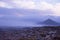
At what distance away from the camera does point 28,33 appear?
619cm

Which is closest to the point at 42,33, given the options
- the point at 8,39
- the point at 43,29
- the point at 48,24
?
the point at 43,29

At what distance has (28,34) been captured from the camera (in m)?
6.25

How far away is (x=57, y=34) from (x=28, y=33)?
1.08 meters

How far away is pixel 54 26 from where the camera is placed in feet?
21.6

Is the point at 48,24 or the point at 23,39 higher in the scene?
the point at 48,24

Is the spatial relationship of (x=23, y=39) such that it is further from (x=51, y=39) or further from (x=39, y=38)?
(x=51, y=39)

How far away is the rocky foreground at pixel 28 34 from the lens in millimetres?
6127

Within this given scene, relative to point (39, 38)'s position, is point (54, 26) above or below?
above

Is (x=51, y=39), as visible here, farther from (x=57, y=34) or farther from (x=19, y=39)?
(x=19, y=39)

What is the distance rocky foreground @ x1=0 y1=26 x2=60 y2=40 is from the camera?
613cm

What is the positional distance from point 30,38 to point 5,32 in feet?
3.06

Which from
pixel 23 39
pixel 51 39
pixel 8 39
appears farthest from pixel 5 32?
pixel 51 39

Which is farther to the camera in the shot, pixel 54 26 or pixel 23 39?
pixel 54 26

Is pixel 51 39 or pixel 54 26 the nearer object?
pixel 51 39
